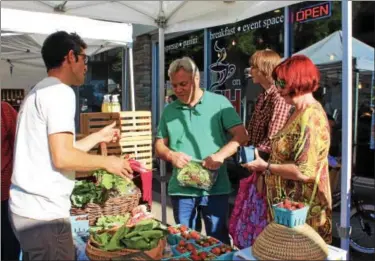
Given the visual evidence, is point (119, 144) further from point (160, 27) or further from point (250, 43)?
point (250, 43)

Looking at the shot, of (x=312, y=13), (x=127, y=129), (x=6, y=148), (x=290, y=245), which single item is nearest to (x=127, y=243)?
(x=290, y=245)

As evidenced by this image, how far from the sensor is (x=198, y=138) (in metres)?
2.85

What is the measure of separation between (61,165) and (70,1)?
7.44ft

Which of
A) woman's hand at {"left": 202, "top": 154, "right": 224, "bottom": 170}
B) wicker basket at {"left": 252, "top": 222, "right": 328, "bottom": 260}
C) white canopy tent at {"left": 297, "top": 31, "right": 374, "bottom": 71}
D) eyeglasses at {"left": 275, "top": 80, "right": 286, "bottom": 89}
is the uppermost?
white canopy tent at {"left": 297, "top": 31, "right": 374, "bottom": 71}

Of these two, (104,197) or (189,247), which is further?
(104,197)

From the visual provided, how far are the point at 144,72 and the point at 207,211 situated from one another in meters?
7.86

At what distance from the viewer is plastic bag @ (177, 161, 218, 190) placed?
8.98 ft

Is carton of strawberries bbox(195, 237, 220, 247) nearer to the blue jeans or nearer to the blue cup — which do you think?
the blue cup

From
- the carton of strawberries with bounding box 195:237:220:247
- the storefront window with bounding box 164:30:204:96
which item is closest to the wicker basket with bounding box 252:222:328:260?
the carton of strawberries with bounding box 195:237:220:247

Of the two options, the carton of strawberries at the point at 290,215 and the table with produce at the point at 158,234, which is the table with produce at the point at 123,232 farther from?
the carton of strawberries at the point at 290,215

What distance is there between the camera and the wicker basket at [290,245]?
1.57 metres

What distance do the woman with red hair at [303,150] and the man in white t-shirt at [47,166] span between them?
2.75 ft

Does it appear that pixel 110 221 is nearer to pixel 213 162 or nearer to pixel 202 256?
pixel 213 162

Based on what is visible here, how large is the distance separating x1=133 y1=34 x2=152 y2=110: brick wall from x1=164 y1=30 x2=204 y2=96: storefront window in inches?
27.9
